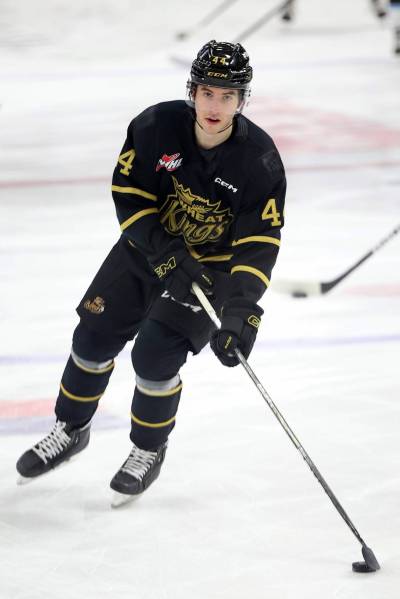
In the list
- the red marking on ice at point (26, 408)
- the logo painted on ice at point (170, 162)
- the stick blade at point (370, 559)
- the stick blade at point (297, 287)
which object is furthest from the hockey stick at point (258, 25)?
the stick blade at point (370, 559)

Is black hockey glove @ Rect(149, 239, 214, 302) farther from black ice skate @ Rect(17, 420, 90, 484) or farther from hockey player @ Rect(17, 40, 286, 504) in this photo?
black ice skate @ Rect(17, 420, 90, 484)

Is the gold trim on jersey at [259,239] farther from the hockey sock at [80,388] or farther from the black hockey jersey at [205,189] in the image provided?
the hockey sock at [80,388]

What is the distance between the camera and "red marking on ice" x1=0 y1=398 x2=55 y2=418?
150 inches

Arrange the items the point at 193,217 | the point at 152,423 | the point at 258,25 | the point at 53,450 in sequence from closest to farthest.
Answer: the point at 193,217, the point at 152,423, the point at 53,450, the point at 258,25

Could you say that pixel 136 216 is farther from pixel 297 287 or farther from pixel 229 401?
pixel 297 287

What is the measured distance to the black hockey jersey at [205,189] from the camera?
3061 millimetres

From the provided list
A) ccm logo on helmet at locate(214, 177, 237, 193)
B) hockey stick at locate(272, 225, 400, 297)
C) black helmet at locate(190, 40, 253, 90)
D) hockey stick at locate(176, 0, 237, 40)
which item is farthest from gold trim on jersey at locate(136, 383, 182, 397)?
hockey stick at locate(176, 0, 237, 40)

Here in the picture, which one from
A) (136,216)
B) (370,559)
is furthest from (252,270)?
(370,559)

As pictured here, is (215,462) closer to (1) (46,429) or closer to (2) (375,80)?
(1) (46,429)

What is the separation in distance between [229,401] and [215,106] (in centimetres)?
127

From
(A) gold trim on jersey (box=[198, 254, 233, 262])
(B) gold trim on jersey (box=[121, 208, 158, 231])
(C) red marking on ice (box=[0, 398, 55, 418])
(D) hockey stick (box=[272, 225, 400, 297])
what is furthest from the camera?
(D) hockey stick (box=[272, 225, 400, 297])

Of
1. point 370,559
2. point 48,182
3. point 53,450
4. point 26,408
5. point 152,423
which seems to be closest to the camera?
point 370,559

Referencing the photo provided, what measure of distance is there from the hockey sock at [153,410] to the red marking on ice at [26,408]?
1.95ft

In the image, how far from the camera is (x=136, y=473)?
10.6 ft
